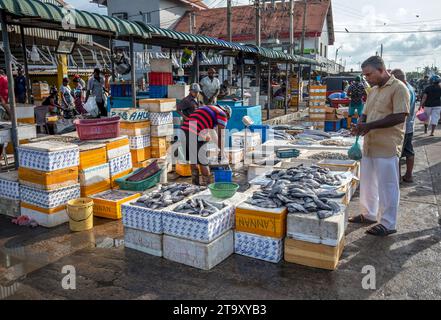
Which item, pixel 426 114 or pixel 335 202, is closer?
pixel 335 202

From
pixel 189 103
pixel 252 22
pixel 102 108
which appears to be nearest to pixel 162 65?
pixel 102 108

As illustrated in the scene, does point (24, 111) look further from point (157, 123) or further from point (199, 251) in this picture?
point (199, 251)

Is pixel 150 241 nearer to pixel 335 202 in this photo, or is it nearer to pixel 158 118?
pixel 335 202

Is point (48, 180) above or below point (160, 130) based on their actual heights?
below

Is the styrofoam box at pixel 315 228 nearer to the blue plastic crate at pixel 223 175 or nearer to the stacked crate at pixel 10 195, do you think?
the blue plastic crate at pixel 223 175

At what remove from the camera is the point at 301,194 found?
15.4 feet

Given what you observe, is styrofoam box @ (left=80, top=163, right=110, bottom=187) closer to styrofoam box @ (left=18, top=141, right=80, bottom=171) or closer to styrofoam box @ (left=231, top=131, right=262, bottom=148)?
styrofoam box @ (left=18, top=141, right=80, bottom=171)

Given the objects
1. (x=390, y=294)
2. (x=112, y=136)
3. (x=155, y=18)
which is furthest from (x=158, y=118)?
(x=155, y=18)

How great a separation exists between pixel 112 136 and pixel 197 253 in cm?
340

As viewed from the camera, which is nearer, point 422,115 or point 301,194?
point 301,194

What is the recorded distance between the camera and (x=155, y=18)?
36.9m

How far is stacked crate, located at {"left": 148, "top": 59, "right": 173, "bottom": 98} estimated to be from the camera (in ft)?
35.9

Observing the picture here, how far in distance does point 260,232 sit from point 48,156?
331 centimetres

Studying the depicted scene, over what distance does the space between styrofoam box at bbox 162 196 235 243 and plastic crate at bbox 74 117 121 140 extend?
2797mm
